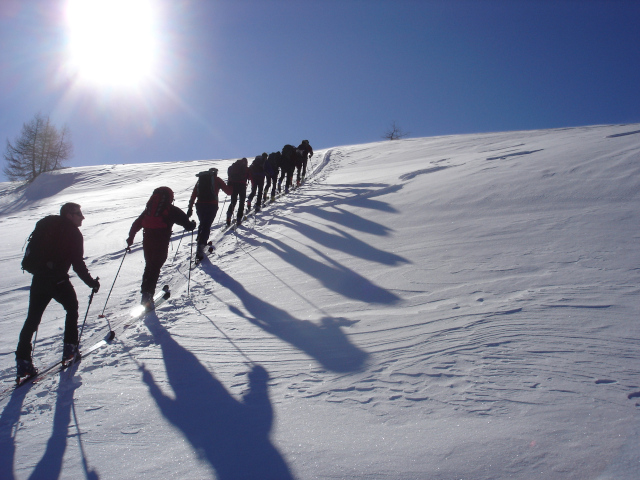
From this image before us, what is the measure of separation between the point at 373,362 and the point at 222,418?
1.27 metres

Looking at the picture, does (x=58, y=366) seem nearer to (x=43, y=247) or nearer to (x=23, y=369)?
(x=23, y=369)

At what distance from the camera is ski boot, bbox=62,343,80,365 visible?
3801 mm

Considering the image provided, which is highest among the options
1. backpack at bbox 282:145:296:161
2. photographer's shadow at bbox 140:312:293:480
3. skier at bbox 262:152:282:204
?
backpack at bbox 282:145:296:161

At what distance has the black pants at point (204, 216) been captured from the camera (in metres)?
7.14

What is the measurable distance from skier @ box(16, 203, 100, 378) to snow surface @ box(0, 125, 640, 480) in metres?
0.34

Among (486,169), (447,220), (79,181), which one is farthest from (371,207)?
(79,181)

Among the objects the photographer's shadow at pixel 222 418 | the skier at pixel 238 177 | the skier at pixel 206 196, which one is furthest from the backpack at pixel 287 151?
the photographer's shadow at pixel 222 418

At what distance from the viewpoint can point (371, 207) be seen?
9320mm

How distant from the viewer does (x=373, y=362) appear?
10.7 ft

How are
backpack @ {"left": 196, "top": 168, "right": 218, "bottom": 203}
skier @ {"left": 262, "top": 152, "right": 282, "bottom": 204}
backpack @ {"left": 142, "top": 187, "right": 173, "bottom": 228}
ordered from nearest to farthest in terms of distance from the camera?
1. backpack @ {"left": 142, "top": 187, "right": 173, "bottom": 228}
2. backpack @ {"left": 196, "top": 168, "right": 218, "bottom": 203}
3. skier @ {"left": 262, "top": 152, "right": 282, "bottom": 204}

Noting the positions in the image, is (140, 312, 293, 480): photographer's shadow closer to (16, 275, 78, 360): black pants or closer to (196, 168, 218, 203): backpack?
(16, 275, 78, 360): black pants

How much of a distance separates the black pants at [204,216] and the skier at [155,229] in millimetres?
2046

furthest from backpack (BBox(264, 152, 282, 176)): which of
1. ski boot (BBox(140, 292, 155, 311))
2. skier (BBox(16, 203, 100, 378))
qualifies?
skier (BBox(16, 203, 100, 378))

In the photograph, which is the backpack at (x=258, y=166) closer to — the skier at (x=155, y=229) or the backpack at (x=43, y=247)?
the skier at (x=155, y=229)
